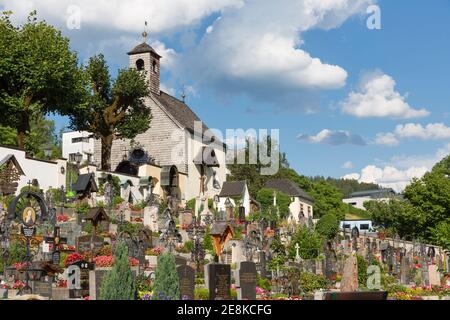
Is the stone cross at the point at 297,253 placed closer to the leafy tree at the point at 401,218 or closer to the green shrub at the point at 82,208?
the green shrub at the point at 82,208

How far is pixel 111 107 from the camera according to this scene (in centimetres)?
5075

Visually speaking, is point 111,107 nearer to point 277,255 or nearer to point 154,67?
point 154,67

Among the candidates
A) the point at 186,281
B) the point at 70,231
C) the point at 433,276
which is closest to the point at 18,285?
the point at 186,281

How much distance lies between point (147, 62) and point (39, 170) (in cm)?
2248

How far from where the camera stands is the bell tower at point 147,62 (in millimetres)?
58781

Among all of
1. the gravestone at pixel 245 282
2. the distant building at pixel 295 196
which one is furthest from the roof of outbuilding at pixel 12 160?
the distant building at pixel 295 196

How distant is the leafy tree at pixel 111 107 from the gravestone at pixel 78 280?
29942mm

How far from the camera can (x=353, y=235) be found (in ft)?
156

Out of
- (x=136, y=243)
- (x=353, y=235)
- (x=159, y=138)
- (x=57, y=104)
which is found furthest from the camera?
(x=159, y=138)

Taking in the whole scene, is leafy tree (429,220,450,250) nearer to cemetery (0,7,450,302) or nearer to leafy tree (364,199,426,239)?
cemetery (0,7,450,302)

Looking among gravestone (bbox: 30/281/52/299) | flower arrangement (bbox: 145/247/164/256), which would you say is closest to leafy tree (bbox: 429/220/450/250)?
flower arrangement (bbox: 145/247/164/256)

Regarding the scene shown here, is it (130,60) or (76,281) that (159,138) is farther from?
(76,281)
